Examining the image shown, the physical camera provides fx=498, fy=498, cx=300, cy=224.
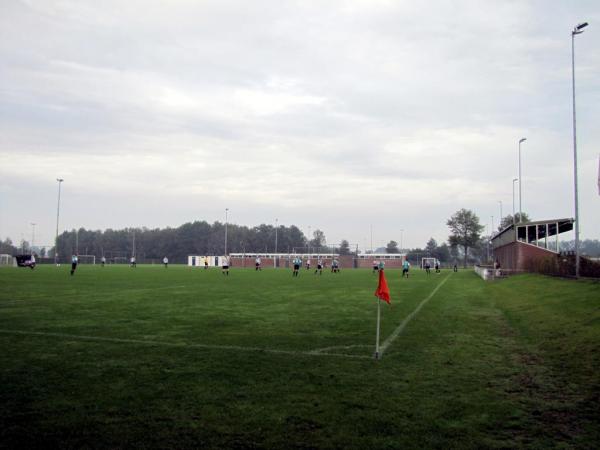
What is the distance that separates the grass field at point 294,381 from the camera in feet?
16.8

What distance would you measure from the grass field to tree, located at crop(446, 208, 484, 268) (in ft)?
323

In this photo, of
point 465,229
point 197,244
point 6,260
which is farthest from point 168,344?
point 197,244

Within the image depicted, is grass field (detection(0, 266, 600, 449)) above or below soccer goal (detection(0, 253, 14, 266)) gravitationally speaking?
below

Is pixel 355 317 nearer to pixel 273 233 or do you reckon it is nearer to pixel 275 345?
pixel 275 345

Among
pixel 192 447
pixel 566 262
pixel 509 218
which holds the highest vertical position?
pixel 509 218

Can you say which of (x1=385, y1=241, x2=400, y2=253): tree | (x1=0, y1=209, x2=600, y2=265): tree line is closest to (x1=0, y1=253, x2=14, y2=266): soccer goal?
(x1=0, y1=209, x2=600, y2=265): tree line

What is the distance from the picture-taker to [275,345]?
10102 mm

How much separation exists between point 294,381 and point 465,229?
109 metres

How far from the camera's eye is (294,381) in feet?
23.9

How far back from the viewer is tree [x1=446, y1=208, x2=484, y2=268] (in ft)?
358

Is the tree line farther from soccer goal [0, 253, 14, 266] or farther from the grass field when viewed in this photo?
the grass field

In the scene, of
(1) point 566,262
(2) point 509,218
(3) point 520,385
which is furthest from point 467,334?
(2) point 509,218

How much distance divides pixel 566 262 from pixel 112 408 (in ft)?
91.3

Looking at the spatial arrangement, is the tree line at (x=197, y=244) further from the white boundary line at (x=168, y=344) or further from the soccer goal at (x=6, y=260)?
the white boundary line at (x=168, y=344)
